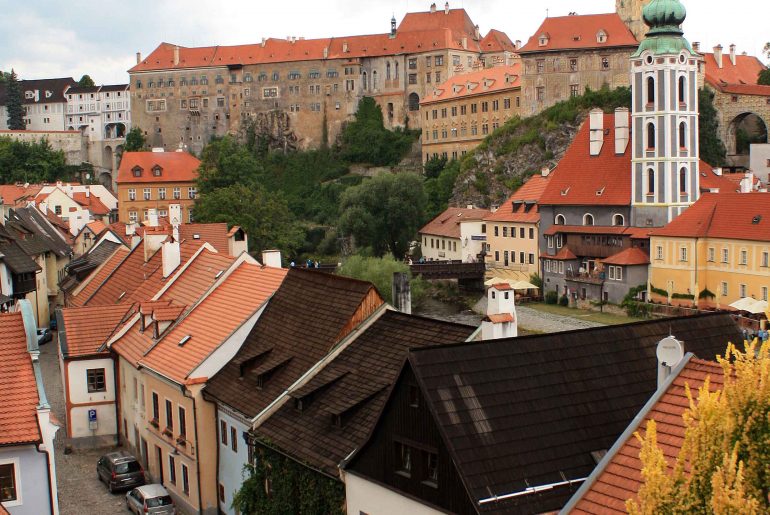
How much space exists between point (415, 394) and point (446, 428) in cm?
84

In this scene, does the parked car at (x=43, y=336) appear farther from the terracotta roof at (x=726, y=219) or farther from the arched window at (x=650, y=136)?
the arched window at (x=650, y=136)

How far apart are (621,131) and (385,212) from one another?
67.0 ft

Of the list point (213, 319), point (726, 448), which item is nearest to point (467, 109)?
point (213, 319)

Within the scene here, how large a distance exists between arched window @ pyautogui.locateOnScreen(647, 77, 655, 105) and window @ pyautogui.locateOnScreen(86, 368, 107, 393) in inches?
1545

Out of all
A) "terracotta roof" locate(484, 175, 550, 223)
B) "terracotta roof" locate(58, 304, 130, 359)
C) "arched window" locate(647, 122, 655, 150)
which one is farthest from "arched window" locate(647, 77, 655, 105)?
"terracotta roof" locate(58, 304, 130, 359)

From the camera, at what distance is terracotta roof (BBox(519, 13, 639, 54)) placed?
3295 inches

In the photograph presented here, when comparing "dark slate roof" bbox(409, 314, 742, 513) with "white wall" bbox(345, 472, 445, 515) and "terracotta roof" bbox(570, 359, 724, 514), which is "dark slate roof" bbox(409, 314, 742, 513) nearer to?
"terracotta roof" bbox(570, 359, 724, 514)

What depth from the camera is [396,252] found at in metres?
77.3

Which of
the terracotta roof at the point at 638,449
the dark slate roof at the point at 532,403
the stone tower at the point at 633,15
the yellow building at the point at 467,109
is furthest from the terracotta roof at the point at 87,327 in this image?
the stone tower at the point at 633,15

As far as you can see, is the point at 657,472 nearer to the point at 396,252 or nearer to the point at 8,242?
the point at 8,242

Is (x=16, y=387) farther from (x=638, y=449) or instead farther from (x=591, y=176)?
(x=591, y=176)

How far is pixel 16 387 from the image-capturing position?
15.7 meters

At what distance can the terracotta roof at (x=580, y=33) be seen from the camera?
3295 inches

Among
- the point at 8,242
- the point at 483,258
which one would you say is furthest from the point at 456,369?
the point at 483,258
